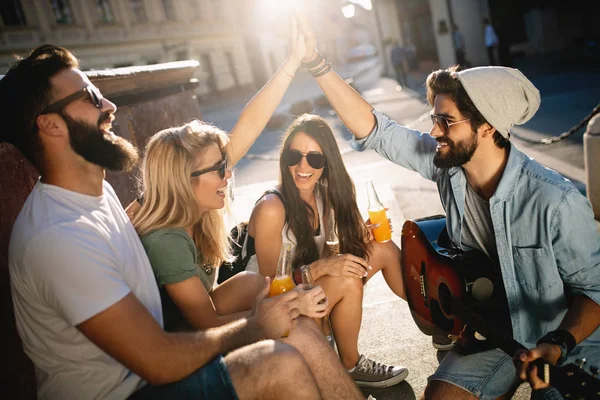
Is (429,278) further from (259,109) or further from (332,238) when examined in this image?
(259,109)

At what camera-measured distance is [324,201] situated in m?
3.35

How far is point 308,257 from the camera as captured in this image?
309cm

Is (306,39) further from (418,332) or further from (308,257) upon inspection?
(418,332)

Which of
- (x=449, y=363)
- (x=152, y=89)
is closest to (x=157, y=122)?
Result: (x=152, y=89)

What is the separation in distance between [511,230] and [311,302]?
1.06m

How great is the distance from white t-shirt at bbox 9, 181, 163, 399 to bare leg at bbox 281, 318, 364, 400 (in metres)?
0.70

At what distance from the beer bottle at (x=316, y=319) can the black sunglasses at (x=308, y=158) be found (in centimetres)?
100

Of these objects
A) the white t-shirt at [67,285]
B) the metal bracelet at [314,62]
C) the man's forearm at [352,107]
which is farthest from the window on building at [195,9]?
the white t-shirt at [67,285]

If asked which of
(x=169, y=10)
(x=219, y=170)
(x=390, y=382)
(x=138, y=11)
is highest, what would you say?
(x=169, y=10)

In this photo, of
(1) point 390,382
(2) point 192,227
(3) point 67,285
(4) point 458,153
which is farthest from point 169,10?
(3) point 67,285

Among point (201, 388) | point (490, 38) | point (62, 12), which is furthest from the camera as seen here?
point (62, 12)

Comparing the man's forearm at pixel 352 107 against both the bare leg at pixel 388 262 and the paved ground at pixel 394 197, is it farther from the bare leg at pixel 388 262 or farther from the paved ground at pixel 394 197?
the paved ground at pixel 394 197

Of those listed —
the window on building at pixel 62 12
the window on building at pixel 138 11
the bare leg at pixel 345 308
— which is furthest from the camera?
the window on building at pixel 138 11

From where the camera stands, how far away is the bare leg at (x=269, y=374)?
173cm
